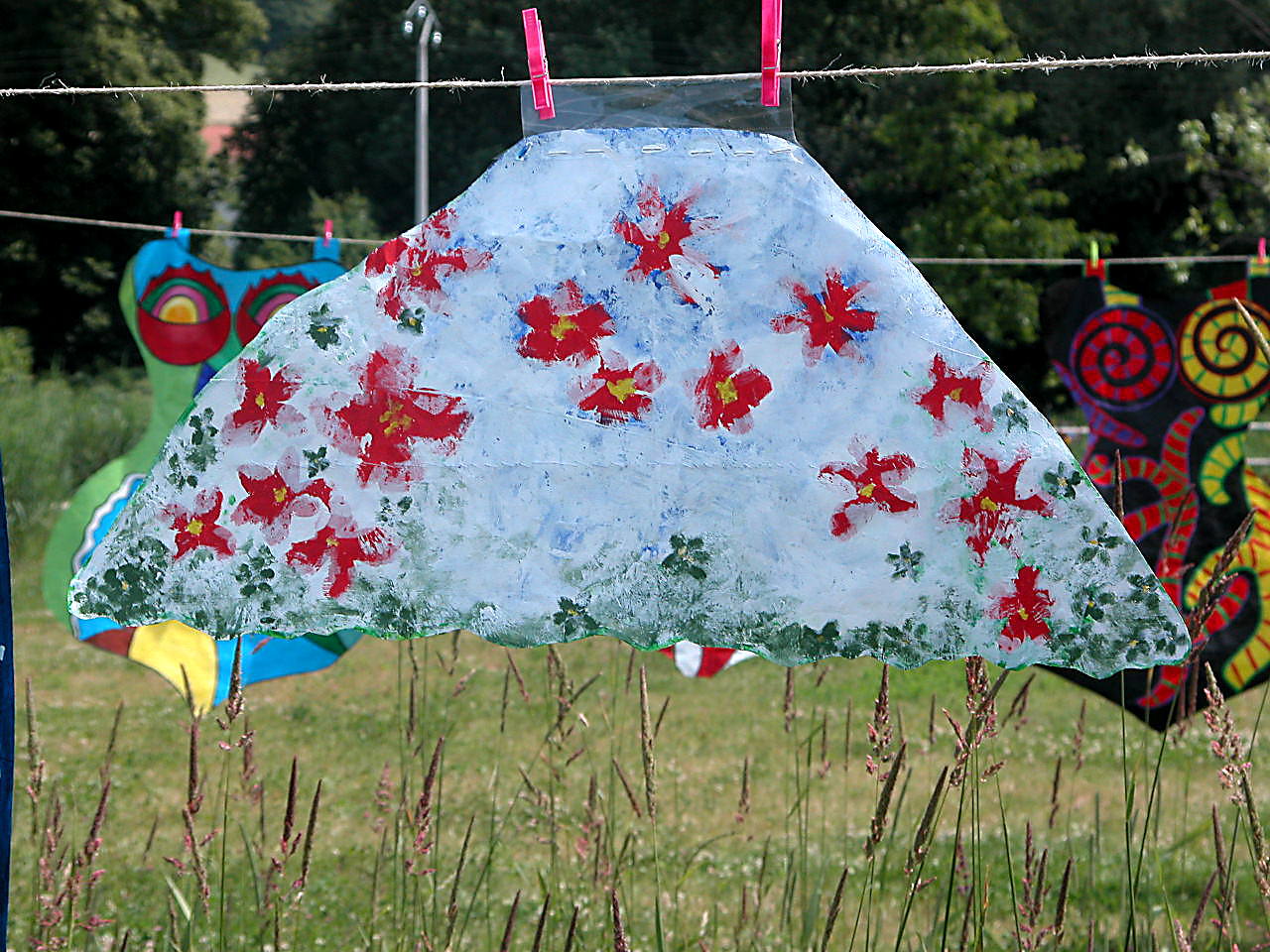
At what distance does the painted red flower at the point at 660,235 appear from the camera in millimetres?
1485

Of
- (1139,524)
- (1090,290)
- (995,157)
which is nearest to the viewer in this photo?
(1139,524)

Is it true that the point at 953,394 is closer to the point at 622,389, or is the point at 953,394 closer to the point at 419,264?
the point at 622,389

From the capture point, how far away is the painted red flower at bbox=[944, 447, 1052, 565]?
1.37m

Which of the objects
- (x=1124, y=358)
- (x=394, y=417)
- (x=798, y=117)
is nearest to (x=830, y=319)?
(x=394, y=417)

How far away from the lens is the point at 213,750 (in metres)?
4.79

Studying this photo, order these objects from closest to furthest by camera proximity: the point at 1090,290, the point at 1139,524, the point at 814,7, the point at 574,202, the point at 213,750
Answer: the point at 574,202 → the point at 1139,524 → the point at 1090,290 → the point at 213,750 → the point at 814,7

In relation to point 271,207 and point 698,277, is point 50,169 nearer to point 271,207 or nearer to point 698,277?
point 271,207

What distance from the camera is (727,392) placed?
144 cm

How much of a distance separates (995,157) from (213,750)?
31.2 ft

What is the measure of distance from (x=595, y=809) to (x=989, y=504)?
809 millimetres

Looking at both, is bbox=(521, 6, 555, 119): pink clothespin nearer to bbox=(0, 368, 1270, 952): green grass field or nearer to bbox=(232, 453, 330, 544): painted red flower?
bbox=(232, 453, 330, 544): painted red flower

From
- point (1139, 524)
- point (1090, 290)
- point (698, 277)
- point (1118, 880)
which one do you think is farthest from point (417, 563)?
point (1118, 880)

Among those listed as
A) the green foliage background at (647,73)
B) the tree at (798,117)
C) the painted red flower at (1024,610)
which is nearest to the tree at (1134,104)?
the green foliage background at (647,73)

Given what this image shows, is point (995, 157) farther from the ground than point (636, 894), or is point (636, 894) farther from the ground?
point (995, 157)
